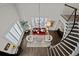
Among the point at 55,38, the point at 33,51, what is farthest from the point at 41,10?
the point at 55,38

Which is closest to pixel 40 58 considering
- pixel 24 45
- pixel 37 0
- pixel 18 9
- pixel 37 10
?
pixel 37 0

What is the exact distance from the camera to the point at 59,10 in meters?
5.76

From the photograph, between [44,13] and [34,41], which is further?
[34,41]

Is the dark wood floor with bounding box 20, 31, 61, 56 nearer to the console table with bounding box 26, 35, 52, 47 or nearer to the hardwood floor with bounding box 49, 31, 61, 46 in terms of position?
the console table with bounding box 26, 35, 52, 47

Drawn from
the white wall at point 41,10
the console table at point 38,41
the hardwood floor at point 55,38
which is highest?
the white wall at point 41,10

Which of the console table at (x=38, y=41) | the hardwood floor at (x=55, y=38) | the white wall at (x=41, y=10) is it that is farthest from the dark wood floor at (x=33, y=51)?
the white wall at (x=41, y=10)

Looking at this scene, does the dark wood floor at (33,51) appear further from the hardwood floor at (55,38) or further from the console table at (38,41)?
the hardwood floor at (55,38)

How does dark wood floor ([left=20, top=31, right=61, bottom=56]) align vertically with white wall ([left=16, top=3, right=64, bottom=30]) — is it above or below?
below

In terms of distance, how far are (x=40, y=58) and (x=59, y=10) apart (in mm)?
5189

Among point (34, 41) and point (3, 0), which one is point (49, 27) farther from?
point (3, 0)

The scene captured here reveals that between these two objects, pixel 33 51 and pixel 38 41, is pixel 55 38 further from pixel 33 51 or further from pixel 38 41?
pixel 33 51

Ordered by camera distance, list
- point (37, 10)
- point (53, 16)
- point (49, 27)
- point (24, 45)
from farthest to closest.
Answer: point (49, 27)
point (24, 45)
point (53, 16)
point (37, 10)

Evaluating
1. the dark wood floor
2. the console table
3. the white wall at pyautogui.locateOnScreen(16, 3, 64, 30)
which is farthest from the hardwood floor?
the white wall at pyautogui.locateOnScreen(16, 3, 64, 30)

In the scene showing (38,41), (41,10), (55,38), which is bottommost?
(55,38)
